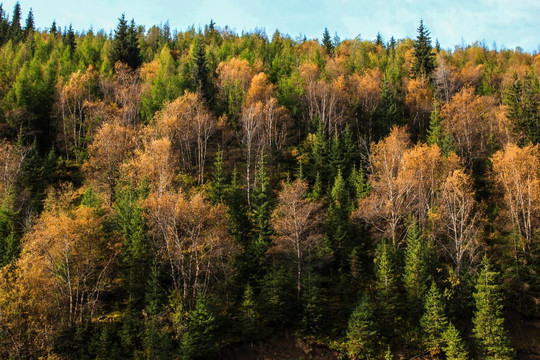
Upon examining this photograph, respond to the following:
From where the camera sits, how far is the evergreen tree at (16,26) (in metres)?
95.1

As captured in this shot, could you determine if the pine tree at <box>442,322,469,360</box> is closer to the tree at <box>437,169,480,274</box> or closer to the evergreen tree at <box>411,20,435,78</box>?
the tree at <box>437,169,480,274</box>

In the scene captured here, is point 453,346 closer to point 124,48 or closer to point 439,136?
point 439,136

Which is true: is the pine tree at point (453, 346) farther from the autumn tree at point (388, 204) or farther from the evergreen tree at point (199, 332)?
the evergreen tree at point (199, 332)

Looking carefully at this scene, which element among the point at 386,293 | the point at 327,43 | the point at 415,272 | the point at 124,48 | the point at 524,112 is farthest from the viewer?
the point at 327,43

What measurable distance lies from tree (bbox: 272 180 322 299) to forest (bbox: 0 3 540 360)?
22cm

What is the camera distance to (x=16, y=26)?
108688mm

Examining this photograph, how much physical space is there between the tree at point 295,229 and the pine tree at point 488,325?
1426 centimetres

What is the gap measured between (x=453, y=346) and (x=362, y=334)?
681 cm

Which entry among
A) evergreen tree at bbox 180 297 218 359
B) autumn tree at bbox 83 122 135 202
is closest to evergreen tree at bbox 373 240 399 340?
evergreen tree at bbox 180 297 218 359

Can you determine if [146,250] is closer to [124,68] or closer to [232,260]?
[232,260]

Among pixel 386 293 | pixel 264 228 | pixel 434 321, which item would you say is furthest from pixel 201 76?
pixel 434 321

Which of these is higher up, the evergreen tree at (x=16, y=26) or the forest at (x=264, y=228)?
the evergreen tree at (x=16, y=26)

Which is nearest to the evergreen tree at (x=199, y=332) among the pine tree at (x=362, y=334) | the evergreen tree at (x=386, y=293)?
the pine tree at (x=362, y=334)

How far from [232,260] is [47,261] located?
15095mm
